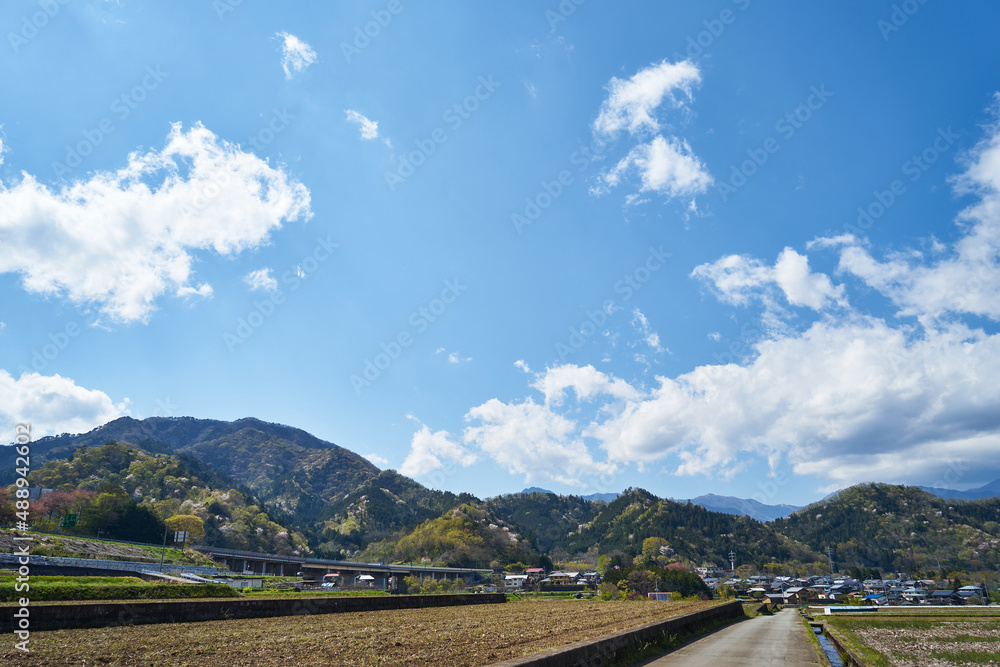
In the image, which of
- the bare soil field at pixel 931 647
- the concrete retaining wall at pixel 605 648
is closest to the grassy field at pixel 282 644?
the concrete retaining wall at pixel 605 648

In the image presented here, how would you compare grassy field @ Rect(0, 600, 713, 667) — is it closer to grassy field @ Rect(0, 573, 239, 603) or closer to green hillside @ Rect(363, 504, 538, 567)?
grassy field @ Rect(0, 573, 239, 603)

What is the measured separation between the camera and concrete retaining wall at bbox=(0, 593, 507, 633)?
17812 mm

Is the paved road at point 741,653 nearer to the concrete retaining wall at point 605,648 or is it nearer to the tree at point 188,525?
the concrete retaining wall at point 605,648

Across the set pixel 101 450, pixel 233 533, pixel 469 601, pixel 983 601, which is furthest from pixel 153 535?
pixel 983 601

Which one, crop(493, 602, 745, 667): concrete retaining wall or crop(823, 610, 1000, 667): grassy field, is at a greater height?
crop(493, 602, 745, 667): concrete retaining wall

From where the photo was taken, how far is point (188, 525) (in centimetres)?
12812

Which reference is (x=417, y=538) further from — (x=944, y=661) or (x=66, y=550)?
(x=944, y=661)

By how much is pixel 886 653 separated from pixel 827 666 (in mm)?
8663

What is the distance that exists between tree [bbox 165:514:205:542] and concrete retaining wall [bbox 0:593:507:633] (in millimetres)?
118854

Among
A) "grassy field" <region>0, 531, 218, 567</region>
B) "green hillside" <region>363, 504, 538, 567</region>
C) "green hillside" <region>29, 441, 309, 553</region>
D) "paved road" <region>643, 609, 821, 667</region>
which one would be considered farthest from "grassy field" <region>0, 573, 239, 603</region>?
"green hillside" <region>363, 504, 538, 567</region>

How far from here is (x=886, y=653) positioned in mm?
21250

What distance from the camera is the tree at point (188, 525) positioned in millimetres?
126312

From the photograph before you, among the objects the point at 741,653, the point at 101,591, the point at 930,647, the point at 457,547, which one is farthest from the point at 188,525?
the point at 930,647

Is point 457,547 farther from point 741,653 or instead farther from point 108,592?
point 741,653
